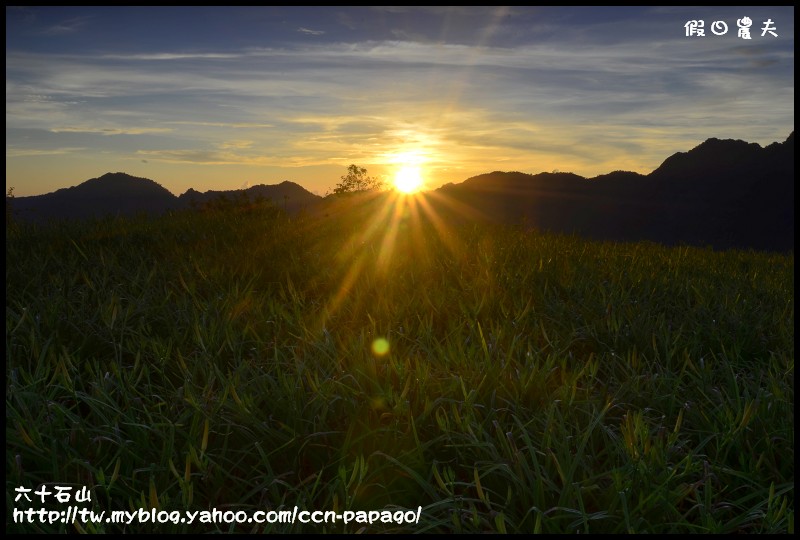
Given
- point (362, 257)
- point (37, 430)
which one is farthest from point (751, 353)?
point (37, 430)

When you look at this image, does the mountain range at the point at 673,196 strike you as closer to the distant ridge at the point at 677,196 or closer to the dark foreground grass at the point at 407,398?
the distant ridge at the point at 677,196

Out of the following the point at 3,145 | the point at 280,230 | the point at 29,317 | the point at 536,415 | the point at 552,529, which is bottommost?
the point at 552,529

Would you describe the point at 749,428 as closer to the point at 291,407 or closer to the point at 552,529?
the point at 552,529

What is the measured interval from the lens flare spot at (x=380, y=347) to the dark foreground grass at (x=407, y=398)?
1cm

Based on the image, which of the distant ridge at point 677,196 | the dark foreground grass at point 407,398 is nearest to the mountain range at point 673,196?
the distant ridge at point 677,196

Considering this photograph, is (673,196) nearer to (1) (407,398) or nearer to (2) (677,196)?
(2) (677,196)

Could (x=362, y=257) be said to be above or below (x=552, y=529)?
above

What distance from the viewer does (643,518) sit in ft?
5.69

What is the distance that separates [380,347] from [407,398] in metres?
0.65

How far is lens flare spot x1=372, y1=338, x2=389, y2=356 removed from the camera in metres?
3.03

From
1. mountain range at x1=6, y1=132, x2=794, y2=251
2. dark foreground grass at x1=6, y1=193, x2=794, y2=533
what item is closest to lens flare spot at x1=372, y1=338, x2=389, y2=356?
dark foreground grass at x1=6, y1=193, x2=794, y2=533

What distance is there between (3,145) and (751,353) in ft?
12.7

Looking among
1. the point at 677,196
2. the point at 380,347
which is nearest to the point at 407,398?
the point at 380,347

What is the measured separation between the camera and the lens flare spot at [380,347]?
9.93 ft
